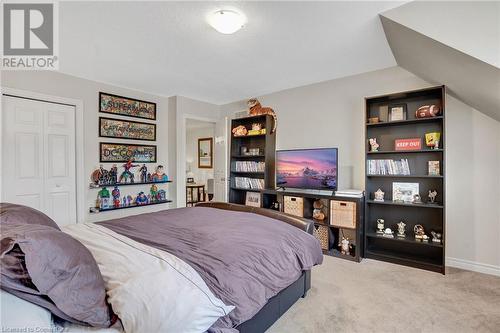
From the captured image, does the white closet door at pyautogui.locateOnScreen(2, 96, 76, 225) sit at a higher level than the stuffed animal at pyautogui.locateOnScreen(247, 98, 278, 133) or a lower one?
lower

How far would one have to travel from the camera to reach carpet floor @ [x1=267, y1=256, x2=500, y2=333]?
1838 millimetres

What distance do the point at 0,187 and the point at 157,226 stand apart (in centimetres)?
226

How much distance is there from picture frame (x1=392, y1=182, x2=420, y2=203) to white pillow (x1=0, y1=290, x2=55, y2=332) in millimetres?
3390

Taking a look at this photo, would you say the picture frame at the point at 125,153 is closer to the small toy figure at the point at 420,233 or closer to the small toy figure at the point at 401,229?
the small toy figure at the point at 401,229

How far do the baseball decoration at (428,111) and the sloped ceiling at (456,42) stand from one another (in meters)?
0.26

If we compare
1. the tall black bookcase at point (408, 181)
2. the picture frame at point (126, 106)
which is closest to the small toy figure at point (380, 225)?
the tall black bookcase at point (408, 181)

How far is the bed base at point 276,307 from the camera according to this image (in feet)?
5.06

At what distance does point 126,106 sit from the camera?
13.4 ft

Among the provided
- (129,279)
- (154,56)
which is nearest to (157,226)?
(129,279)

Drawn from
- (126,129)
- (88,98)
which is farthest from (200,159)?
(88,98)

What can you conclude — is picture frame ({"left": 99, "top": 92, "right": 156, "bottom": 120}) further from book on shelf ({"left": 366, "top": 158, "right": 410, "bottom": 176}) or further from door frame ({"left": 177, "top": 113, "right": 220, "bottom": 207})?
book on shelf ({"left": 366, "top": 158, "right": 410, "bottom": 176})

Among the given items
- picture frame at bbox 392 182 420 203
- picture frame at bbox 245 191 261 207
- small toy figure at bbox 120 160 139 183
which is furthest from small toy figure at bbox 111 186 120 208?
picture frame at bbox 392 182 420 203

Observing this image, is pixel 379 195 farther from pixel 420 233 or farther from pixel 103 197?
pixel 103 197

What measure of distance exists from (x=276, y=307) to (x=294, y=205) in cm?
194
